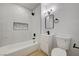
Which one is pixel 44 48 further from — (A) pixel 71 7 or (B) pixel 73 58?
(A) pixel 71 7

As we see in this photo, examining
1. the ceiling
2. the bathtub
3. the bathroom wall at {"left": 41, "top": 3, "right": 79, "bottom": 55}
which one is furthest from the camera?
the bathtub

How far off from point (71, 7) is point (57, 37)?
82 cm

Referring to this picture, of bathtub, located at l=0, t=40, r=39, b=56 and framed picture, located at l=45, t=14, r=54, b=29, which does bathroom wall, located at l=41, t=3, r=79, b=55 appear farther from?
bathtub, located at l=0, t=40, r=39, b=56

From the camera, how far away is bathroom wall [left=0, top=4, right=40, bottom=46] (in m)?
2.03

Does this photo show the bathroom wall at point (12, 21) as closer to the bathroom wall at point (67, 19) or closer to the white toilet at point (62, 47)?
the bathroom wall at point (67, 19)

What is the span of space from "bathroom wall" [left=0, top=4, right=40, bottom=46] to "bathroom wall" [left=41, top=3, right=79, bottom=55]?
1.27 feet

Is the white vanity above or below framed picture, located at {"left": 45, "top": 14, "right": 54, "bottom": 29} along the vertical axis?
below

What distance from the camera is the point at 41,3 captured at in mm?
1869

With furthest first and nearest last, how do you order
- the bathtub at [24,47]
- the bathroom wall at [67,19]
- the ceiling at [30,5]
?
the bathtub at [24,47] → the ceiling at [30,5] → the bathroom wall at [67,19]

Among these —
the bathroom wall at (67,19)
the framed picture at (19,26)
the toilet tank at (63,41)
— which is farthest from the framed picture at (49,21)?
the framed picture at (19,26)

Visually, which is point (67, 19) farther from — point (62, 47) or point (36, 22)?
point (36, 22)

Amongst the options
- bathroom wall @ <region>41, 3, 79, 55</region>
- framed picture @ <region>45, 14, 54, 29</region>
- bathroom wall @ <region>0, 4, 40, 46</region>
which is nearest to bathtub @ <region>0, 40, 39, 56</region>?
bathroom wall @ <region>0, 4, 40, 46</region>

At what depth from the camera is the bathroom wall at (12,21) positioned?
6.66ft

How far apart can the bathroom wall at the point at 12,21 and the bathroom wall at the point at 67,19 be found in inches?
15.2
